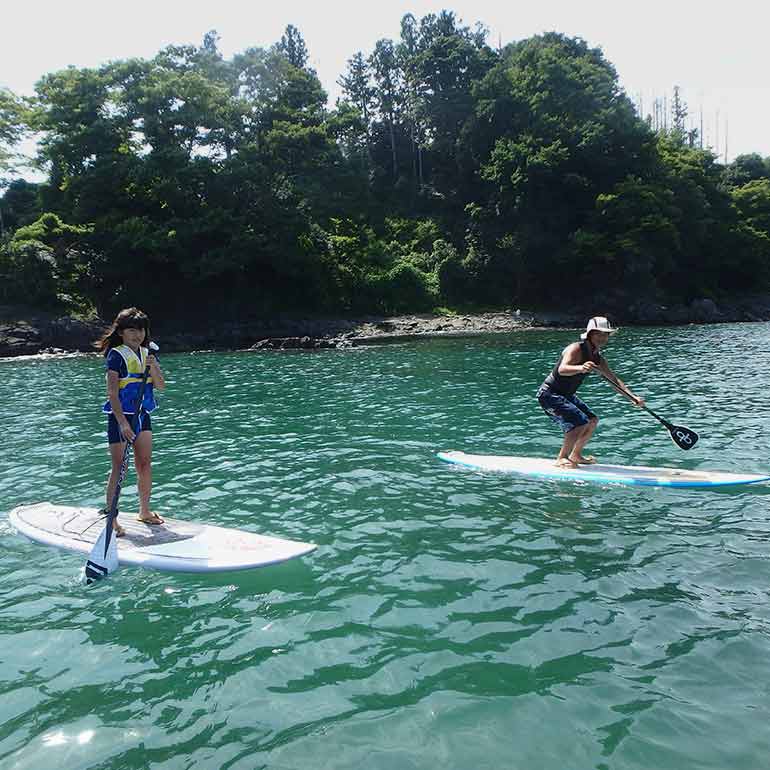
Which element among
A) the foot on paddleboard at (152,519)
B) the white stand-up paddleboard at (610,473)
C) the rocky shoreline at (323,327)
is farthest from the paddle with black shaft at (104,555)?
the rocky shoreline at (323,327)

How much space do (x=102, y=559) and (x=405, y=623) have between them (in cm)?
327

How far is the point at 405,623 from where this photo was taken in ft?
18.1

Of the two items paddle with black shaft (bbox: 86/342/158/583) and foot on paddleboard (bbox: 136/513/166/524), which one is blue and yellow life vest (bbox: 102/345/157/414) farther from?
foot on paddleboard (bbox: 136/513/166/524)

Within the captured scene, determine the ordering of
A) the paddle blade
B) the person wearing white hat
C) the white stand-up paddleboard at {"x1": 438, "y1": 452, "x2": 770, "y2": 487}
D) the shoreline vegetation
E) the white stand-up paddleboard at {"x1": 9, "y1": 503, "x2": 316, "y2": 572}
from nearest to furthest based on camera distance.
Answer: the paddle blade < the white stand-up paddleboard at {"x1": 9, "y1": 503, "x2": 316, "y2": 572} < the white stand-up paddleboard at {"x1": 438, "y1": 452, "x2": 770, "y2": 487} < the person wearing white hat < the shoreline vegetation

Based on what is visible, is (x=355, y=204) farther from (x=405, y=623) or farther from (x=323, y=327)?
(x=405, y=623)

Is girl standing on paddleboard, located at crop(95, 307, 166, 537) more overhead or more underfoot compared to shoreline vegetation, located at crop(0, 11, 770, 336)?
more underfoot

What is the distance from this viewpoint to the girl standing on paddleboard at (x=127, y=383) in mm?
7160

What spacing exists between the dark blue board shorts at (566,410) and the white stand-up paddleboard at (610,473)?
2.22 feet

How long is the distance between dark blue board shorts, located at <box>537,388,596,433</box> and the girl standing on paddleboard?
5.75 m

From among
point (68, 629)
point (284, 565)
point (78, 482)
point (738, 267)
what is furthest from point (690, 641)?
point (738, 267)

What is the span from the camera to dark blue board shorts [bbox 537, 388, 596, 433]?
9.91 meters

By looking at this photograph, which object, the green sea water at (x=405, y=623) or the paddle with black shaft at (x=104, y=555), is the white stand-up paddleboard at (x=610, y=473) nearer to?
the green sea water at (x=405, y=623)

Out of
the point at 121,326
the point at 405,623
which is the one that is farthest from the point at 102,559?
the point at 405,623

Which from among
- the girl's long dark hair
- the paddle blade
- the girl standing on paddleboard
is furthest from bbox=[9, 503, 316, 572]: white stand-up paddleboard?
the girl's long dark hair
